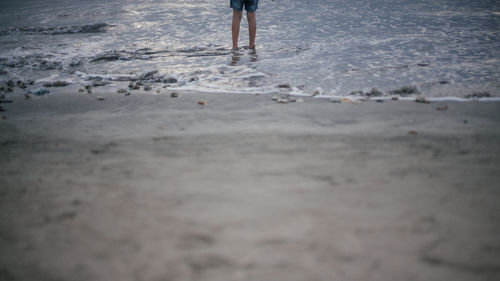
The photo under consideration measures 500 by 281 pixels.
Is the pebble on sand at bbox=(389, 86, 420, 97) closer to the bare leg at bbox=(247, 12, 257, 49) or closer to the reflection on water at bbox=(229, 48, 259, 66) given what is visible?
the reflection on water at bbox=(229, 48, 259, 66)

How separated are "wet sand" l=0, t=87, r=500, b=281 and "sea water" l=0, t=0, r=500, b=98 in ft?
4.57

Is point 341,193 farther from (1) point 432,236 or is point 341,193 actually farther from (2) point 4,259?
(2) point 4,259

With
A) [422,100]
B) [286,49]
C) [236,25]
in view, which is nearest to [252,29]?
[236,25]

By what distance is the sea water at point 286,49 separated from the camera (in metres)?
4.15

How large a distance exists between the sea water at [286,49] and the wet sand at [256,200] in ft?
4.57

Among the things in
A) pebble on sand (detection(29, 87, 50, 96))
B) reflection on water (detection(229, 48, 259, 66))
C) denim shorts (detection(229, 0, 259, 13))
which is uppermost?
denim shorts (detection(229, 0, 259, 13))

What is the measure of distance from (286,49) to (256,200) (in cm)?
468

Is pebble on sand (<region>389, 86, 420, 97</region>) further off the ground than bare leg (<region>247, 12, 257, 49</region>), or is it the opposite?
bare leg (<region>247, 12, 257, 49</region>)

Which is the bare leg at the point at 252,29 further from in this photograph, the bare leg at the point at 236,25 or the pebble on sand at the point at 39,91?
the pebble on sand at the point at 39,91

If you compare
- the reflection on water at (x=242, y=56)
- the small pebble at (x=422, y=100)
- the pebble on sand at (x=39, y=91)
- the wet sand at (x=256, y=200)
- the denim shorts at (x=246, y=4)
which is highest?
the denim shorts at (x=246, y=4)

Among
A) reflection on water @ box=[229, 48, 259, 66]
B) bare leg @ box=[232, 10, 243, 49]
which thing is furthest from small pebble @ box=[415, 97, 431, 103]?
bare leg @ box=[232, 10, 243, 49]

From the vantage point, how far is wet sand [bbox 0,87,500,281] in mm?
1338

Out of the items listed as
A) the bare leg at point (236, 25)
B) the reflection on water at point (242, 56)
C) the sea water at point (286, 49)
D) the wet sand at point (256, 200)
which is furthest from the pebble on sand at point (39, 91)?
the bare leg at point (236, 25)

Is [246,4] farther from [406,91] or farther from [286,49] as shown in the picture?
[406,91]
